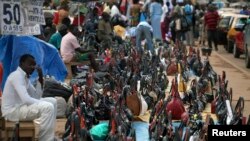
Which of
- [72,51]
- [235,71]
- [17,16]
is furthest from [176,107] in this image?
[235,71]

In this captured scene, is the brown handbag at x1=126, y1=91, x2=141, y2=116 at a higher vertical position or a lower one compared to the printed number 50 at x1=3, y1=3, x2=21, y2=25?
lower

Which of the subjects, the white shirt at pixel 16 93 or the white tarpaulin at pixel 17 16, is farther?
the white tarpaulin at pixel 17 16

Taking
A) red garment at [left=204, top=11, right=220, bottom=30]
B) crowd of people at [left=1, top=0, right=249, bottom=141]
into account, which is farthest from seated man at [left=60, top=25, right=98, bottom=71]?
red garment at [left=204, top=11, right=220, bottom=30]

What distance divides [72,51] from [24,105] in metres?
6.92

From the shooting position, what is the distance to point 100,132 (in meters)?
9.73

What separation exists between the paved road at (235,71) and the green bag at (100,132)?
3.85 m

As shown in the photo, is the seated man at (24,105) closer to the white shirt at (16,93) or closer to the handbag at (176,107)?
the white shirt at (16,93)

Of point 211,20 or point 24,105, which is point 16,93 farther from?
point 211,20

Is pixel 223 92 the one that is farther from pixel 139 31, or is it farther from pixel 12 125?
pixel 139 31

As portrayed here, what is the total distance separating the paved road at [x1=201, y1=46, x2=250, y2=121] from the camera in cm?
1557

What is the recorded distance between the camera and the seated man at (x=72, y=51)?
1589 centimetres

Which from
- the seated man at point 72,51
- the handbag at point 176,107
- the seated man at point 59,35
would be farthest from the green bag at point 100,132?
the seated man at point 59,35

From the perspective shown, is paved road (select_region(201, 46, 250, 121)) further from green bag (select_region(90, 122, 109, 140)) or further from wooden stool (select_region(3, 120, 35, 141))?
wooden stool (select_region(3, 120, 35, 141))

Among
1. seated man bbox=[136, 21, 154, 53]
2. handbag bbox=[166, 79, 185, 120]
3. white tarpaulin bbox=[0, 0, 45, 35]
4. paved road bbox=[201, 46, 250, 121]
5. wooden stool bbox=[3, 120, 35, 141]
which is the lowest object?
paved road bbox=[201, 46, 250, 121]
